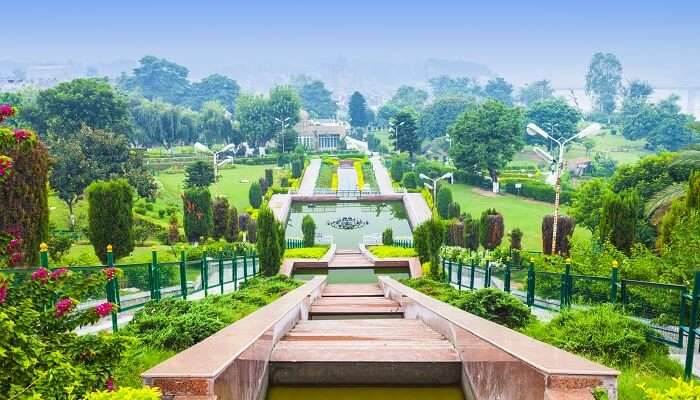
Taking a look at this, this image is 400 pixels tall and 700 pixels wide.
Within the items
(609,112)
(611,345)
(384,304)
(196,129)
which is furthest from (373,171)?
(609,112)

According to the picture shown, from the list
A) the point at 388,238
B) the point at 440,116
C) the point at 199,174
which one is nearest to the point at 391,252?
the point at 388,238

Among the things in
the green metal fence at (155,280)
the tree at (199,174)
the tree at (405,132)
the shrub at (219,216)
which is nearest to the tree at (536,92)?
the tree at (405,132)

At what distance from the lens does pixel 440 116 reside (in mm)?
69688

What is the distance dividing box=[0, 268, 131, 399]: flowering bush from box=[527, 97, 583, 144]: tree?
6264cm

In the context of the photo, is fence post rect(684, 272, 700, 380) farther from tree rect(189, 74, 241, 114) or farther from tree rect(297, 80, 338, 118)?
tree rect(297, 80, 338, 118)

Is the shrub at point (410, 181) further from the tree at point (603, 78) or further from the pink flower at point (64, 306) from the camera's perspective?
the tree at point (603, 78)

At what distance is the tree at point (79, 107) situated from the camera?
38.3 meters

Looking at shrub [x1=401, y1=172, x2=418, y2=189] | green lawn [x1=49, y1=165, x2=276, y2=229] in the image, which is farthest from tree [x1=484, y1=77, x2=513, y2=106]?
shrub [x1=401, y1=172, x2=418, y2=189]

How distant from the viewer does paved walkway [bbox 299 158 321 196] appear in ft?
125

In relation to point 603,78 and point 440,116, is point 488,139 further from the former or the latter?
point 603,78

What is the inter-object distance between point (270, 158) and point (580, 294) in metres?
49.3

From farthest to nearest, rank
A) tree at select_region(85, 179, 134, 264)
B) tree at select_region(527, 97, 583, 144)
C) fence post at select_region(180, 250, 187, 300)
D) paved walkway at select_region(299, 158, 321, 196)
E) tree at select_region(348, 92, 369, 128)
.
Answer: tree at select_region(348, 92, 369, 128), tree at select_region(527, 97, 583, 144), paved walkway at select_region(299, 158, 321, 196), tree at select_region(85, 179, 134, 264), fence post at select_region(180, 250, 187, 300)

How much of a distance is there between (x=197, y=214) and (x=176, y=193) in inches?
606

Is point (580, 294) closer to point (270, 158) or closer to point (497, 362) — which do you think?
point (497, 362)
